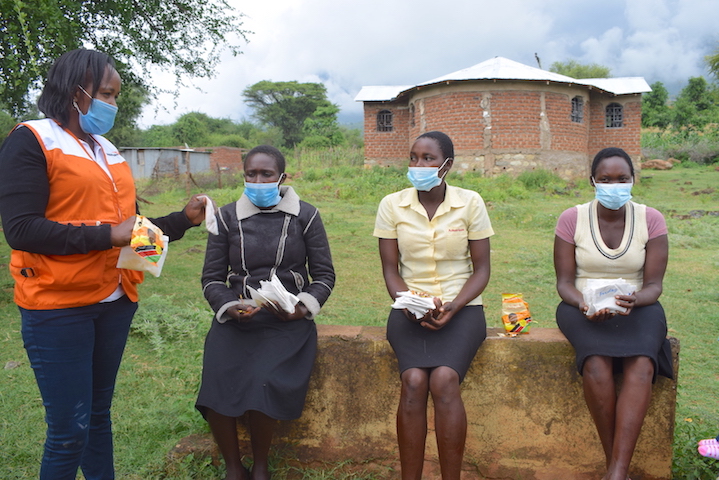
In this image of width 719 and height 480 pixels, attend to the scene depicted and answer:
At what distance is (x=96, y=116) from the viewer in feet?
7.63

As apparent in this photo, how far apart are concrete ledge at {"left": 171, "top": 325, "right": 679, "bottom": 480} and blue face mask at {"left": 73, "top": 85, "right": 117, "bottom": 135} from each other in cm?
147

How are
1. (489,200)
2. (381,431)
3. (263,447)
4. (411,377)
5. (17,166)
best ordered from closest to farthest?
(17,166), (411,377), (263,447), (381,431), (489,200)

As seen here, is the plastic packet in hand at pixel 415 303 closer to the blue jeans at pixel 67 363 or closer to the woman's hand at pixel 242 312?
the woman's hand at pixel 242 312

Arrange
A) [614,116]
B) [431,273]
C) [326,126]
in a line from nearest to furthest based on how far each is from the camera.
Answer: [431,273] < [614,116] < [326,126]

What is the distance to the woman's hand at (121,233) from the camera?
7.24ft

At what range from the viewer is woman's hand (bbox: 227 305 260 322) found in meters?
2.84

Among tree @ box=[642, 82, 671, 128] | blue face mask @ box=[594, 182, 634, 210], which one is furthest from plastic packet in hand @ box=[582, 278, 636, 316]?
tree @ box=[642, 82, 671, 128]

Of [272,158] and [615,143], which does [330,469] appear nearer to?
[272,158]

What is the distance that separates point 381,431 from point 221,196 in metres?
13.2

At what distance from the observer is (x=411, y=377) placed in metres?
2.69

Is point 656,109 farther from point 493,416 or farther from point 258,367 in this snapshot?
point 258,367

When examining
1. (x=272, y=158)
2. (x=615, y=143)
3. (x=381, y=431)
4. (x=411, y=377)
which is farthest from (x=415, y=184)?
(x=615, y=143)

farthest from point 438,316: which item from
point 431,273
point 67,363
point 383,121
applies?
point 383,121

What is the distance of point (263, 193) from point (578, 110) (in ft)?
62.1
